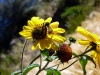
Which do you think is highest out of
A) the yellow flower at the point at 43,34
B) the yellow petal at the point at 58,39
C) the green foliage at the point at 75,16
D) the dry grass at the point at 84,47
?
the green foliage at the point at 75,16

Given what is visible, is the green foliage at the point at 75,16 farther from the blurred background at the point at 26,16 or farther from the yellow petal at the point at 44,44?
the yellow petal at the point at 44,44

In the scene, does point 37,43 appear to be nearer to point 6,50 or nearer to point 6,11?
point 6,50

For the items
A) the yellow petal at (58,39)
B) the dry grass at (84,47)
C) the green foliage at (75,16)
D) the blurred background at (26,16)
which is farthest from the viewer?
the blurred background at (26,16)

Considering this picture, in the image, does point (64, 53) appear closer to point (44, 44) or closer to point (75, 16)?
point (44, 44)

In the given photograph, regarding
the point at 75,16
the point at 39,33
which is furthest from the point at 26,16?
the point at 39,33

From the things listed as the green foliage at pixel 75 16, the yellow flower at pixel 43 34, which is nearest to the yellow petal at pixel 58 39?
the yellow flower at pixel 43 34
